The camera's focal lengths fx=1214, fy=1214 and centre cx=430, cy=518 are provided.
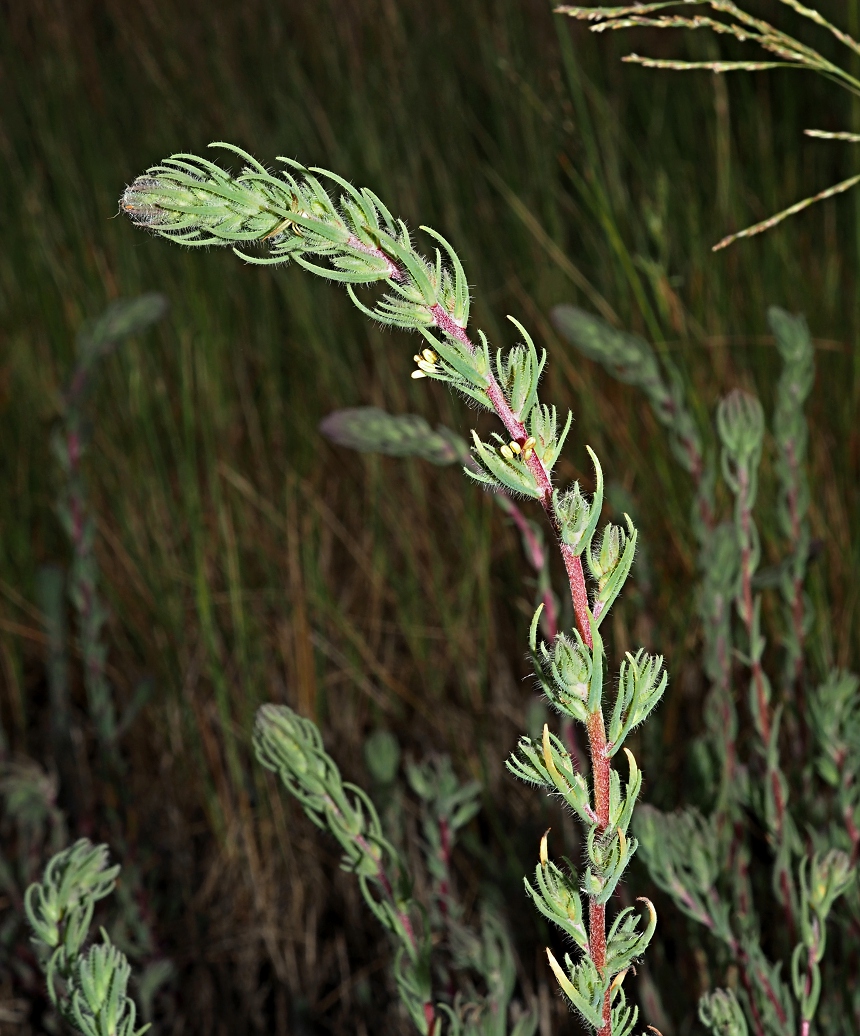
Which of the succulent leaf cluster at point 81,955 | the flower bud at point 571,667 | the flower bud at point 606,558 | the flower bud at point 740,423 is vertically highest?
the flower bud at point 606,558

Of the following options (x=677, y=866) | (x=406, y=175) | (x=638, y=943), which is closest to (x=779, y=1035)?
(x=677, y=866)

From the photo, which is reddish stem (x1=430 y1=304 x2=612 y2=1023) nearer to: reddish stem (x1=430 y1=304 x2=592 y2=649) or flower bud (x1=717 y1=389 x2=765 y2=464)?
reddish stem (x1=430 y1=304 x2=592 y2=649)

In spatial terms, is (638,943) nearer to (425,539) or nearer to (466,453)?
(466,453)

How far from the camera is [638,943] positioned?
0.52 m

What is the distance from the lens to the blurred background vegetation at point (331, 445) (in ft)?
4.54

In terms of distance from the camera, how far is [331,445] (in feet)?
6.82

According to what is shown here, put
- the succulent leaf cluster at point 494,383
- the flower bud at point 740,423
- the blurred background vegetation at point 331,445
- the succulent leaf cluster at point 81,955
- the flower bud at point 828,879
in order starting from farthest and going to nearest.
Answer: the blurred background vegetation at point 331,445, the flower bud at point 740,423, the flower bud at point 828,879, the succulent leaf cluster at point 81,955, the succulent leaf cluster at point 494,383

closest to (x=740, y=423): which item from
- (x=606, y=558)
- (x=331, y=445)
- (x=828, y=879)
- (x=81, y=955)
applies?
(x=828, y=879)

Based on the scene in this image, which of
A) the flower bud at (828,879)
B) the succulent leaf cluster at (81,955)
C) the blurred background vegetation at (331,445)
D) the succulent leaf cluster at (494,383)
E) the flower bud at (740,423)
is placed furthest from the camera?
the blurred background vegetation at (331,445)

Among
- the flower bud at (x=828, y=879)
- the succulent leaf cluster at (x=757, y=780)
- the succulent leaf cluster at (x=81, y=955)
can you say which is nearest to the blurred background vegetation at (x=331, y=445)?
the succulent leaf cluster at (x=757, y=780)

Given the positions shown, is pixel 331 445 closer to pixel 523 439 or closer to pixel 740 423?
pixel 740 423

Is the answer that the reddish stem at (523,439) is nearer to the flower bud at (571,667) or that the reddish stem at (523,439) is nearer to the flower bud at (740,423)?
the flower bud at (571,667)

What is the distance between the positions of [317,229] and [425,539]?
136 cm

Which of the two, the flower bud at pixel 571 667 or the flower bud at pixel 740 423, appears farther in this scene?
the flower bud at pixel 740 423
